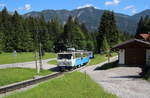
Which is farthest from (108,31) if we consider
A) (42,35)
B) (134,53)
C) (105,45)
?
(134,53)

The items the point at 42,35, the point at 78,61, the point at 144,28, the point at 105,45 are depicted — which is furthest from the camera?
the point at 42,35

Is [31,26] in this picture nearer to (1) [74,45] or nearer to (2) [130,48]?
(1) [74,45]

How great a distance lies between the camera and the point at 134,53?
1598 inches

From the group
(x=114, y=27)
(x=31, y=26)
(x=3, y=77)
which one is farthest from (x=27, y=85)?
(x=31, y=26)

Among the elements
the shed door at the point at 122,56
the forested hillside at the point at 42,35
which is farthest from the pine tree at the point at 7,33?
the shed door at the point at 122,56

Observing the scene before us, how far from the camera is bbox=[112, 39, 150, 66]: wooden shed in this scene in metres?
39.8

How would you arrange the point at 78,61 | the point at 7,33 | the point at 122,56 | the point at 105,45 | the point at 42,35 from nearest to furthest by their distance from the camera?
the point at 122,56 < the point at 78,61 < the point at 105,45 < the point at 7,33 < the point at 42,35

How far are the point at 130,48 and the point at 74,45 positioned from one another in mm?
63321

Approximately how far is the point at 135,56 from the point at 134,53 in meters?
0.46

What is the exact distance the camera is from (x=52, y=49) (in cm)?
12456

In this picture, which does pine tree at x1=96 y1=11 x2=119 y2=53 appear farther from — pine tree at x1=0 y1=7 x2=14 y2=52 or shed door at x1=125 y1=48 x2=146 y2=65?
shed door at x1=125 y1=48 x2=146 y2=65

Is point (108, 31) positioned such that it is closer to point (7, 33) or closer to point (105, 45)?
point (105, 45)

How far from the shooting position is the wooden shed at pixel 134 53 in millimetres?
39781

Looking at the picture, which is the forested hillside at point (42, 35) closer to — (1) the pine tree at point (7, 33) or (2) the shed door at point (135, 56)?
(1) the pine tree at point (7, 33)
